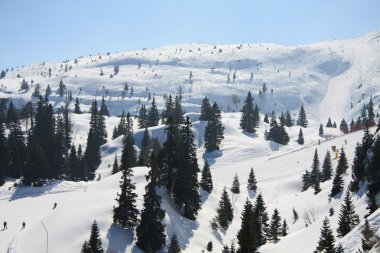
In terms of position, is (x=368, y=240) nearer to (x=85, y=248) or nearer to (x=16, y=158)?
(x=85, y=248)

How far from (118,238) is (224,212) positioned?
18.7 meters

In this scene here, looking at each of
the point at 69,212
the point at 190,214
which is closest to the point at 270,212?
the point at 190,214

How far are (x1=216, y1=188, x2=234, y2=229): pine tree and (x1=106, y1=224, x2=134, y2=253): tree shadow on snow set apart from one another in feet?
52.2

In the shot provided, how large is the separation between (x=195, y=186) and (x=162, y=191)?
4.83 m

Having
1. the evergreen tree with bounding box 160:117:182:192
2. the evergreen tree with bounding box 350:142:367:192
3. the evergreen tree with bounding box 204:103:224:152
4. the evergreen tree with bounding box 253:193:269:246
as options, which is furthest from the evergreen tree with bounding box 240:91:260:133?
the evergreen tree with bounding box 350:142:367:192

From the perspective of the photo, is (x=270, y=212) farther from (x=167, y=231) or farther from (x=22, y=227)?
(x=22, y=227)

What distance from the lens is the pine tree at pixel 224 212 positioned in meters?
58.7

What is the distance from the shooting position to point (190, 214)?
183ft

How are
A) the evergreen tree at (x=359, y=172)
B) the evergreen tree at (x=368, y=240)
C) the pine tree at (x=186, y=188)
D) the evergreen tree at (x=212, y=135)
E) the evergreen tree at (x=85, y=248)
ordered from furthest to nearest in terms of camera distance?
1. the evergreen tree at (x=212, y=135)
2. the pine tree at (x=186, y=188)
3. the evergreen tree at (x=359, y=172)
4. the evergreen tree at (x=85, y=248)
5. the evergreen tree at (x=368, y=240)

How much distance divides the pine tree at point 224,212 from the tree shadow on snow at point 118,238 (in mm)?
15926

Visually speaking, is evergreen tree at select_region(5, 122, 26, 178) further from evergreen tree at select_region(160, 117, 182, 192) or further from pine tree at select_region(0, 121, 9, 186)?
evergreen tree at select_region(160, 117, 182, 192)

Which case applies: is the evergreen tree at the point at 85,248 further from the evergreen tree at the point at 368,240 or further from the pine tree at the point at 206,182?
the pine tree at the point at 206,182

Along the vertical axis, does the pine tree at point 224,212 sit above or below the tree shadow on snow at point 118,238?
below

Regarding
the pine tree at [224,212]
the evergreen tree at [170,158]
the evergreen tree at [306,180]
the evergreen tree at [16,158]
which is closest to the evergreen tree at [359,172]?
the pine tree at [224,212]
